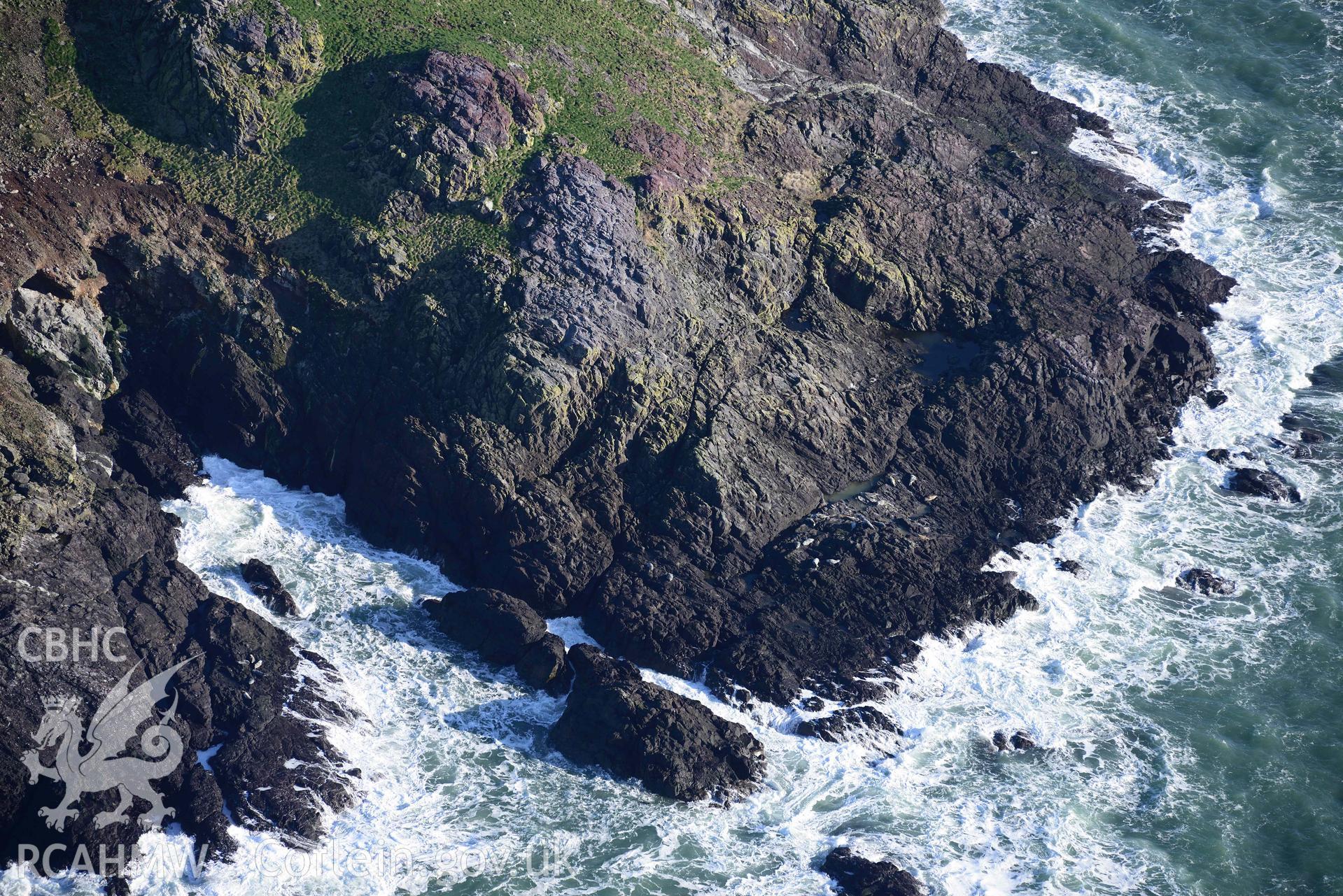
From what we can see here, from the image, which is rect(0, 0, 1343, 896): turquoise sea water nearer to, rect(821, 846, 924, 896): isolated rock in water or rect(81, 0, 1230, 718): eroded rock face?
rect(821, 846, 924, 896): isolated rock in water

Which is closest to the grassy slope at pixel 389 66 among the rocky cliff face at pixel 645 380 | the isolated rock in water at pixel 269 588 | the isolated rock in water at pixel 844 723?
the rocky cliff face at pixel 645 380

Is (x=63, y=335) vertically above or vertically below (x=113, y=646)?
above

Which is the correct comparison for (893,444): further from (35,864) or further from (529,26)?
(35,864)

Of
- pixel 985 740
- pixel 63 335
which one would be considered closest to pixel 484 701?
pixel 985 740

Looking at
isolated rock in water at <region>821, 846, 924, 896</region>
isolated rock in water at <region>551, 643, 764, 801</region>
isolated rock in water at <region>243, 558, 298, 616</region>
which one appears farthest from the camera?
isolated rock in water at <region>243, 558, 298, 616</region>

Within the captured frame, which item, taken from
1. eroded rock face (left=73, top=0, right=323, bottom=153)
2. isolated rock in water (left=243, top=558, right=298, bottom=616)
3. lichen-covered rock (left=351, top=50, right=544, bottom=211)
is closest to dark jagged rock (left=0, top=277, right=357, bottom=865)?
isolated rock in water (left=243, top=558, right=298, bottom=616)

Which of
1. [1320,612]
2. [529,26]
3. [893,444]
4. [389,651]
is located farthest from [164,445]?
[1320,612]

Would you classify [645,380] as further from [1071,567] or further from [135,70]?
[135,70]
